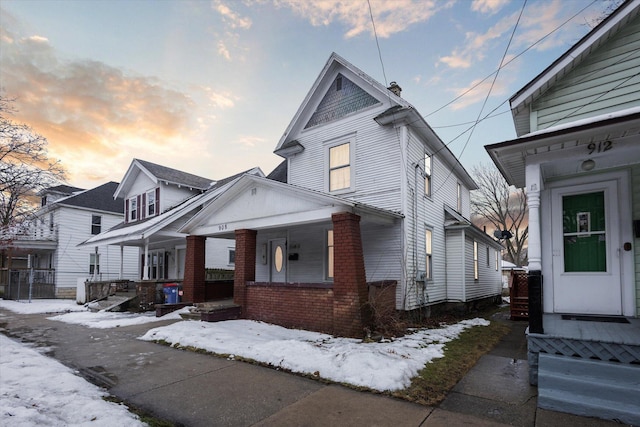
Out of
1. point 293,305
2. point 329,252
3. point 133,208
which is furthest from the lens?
point 133,208

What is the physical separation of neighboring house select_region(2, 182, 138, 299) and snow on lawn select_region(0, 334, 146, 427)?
60.7ft

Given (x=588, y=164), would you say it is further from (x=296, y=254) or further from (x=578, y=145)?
(x=296, y=254)

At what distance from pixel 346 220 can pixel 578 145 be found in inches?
186

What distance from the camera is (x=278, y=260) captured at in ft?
43.6

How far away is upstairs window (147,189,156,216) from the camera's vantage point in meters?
19.3

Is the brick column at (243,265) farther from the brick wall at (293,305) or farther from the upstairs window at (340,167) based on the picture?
the upstairs window at (340,167)

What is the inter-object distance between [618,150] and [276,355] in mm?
6622

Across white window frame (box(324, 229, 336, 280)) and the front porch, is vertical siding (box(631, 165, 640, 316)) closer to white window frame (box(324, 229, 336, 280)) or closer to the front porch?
the front porch

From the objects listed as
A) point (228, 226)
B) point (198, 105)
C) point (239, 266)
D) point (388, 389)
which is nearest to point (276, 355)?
point (388, 389)

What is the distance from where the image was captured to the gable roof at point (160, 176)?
1884 cm

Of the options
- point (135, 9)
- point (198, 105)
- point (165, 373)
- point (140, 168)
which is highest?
point (135, 9)

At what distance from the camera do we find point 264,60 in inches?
600

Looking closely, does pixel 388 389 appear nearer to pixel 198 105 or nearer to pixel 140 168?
pixel 198 105

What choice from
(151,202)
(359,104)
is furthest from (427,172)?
(151,202)
